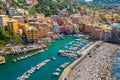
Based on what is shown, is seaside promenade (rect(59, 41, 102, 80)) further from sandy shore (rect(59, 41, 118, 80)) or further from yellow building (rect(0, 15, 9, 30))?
yellow building (rect(0, 15, 9, 30))

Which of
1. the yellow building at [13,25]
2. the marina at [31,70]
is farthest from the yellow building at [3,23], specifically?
the marina at [31,70]

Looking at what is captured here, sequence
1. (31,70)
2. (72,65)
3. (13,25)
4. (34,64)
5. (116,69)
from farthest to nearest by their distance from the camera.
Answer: (13,25), (34,64), (72,65), (116,69), (31,70)

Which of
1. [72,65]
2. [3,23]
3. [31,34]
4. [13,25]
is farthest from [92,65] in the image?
[3,23]

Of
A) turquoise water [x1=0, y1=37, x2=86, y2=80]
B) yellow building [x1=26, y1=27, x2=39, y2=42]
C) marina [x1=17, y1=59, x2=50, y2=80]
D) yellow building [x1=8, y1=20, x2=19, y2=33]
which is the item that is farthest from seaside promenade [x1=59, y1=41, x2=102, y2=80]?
yellow building [x1=8, y1=20, x2=19, y2=33]

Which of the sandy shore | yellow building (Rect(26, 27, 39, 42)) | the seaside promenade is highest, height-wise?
Answer: yellow building (Rect(26, 27, 39, 42))

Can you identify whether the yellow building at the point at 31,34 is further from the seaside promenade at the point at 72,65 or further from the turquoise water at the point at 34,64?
the seaside promenade at the point at 72,65

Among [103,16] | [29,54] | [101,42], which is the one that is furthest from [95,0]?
[29,54]

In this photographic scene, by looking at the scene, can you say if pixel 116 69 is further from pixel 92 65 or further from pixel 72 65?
pixel 72 65

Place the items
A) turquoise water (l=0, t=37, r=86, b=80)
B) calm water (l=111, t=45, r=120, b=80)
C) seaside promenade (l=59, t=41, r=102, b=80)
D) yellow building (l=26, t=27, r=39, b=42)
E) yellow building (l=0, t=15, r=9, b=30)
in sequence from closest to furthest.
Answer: seaside promenade (l=59, t=41, r=102, b=80), calm water (l=111, t=45, r=120, b=80), turquoise water (l=0, t=37, r=86, b=80), yellow building (l=0, t=15, r=9, b=30), yellow building (l=26, t=27, r=39, b=42)
